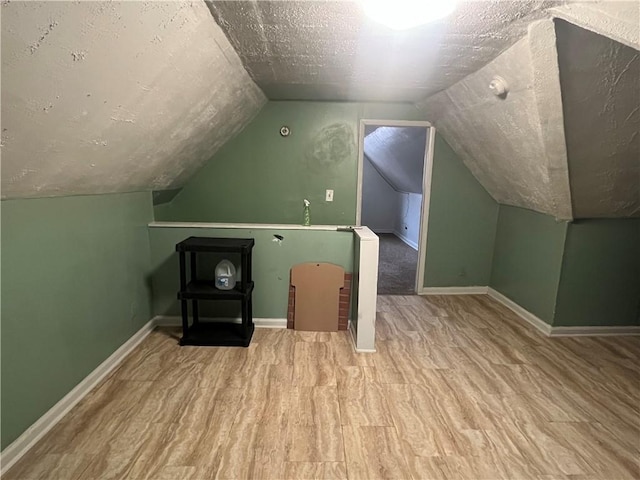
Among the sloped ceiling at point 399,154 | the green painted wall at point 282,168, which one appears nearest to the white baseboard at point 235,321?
the green painted wall at point 282,168

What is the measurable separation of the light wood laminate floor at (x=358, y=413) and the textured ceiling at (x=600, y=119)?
121 cm

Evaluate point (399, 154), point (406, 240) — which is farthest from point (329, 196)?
point (406, 240)

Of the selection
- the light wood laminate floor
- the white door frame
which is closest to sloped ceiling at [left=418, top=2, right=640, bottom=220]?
the white door frame

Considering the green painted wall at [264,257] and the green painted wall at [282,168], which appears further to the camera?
the green painted wall at [282,168]

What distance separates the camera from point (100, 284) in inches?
84.0

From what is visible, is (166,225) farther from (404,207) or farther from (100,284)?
(404,207)

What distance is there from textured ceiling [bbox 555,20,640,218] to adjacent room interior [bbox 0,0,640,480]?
13 millimetres

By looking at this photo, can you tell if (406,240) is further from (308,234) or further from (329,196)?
(308,234)

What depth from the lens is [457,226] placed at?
3.70 m

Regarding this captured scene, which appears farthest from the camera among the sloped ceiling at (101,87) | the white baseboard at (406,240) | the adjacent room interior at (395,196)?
the white baseboard at (406,240)

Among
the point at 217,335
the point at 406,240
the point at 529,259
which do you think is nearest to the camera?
the point at 217,335

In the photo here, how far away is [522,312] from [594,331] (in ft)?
1.76

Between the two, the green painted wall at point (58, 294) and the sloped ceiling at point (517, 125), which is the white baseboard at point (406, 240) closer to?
the sloped ceiling at point (517, 125)

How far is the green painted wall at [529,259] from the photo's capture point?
9.31ft
